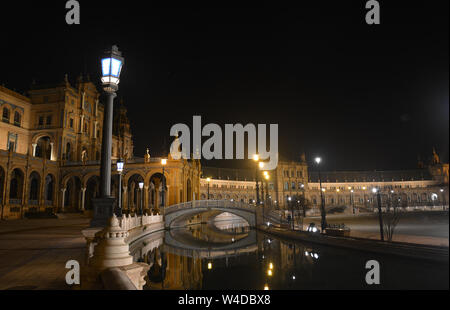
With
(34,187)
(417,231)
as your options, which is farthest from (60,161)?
(417,231)

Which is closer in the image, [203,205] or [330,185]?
[203,205]

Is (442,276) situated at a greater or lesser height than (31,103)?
lesser

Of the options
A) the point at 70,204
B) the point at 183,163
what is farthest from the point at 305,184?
the point at 70,204

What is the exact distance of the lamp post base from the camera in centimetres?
1192

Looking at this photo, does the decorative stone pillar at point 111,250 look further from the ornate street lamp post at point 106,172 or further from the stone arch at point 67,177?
the stone arch at point 67,177

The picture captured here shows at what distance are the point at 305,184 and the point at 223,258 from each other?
91.0 m

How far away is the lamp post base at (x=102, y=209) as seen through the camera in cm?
1192

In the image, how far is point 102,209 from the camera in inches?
484

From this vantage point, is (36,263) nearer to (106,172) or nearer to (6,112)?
(106,172)

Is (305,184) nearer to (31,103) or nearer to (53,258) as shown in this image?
(31,103)

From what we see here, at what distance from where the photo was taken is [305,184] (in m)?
105

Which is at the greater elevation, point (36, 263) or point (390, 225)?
point (36, 263)

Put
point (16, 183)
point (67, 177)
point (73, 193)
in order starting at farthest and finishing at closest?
point (73, 193) → point (67, 177) → point (16, 183)

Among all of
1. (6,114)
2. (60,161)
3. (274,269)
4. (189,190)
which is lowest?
(274,269)
